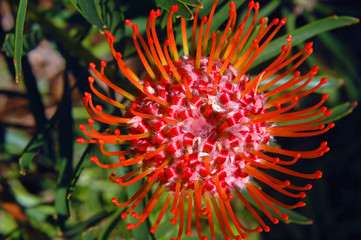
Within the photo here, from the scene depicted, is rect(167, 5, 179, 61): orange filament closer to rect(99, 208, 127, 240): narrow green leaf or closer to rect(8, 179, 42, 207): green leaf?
rect(99, 208, 127, 240): narrow green leaf

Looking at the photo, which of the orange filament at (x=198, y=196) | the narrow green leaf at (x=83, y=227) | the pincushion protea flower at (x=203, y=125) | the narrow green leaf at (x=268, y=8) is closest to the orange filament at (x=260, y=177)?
the pincushion protea flower at (x=203, y=125)

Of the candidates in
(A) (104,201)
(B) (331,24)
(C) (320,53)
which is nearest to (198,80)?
(B) (331,24)

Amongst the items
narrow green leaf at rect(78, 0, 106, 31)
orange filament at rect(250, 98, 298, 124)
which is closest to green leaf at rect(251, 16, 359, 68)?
orange filament at rect(250, 98, 298, 124)

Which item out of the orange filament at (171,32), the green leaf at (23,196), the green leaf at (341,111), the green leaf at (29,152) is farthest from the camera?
the green leaf at (23,196)

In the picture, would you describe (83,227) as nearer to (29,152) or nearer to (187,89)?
(29,152)

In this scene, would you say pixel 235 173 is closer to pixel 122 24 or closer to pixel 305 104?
pixel 122 24

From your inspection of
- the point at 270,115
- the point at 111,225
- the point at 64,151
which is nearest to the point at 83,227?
the point at 111,225

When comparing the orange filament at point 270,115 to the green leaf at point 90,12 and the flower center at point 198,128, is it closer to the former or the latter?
the flower center at point 198,128

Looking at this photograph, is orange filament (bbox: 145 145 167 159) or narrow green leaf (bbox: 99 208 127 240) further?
narrow green leaf (bbox: 99 208 127 240)
